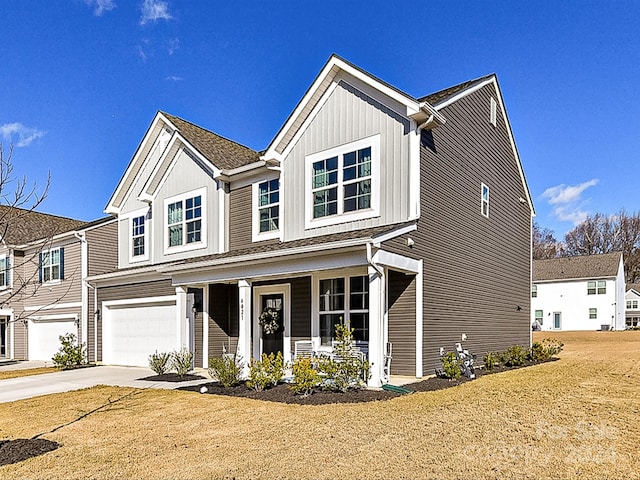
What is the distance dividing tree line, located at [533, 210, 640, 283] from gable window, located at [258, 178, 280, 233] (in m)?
53.7

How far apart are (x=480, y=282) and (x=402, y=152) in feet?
17.6

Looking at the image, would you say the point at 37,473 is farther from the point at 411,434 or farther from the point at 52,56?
the point at 52,56

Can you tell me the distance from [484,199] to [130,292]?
41.1 ft

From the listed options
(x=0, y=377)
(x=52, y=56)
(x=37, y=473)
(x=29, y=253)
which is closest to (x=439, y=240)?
(x=37, y=473)

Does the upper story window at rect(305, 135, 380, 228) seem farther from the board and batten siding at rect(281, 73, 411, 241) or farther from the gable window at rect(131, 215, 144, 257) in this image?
the gable window at rect(131, 215, 144, 257)

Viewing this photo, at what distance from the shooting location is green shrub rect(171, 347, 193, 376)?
1341cm

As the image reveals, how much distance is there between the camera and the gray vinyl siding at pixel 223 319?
15.5 meters

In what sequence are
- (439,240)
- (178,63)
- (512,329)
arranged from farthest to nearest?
(178,63)
(512,329)
(439,240)

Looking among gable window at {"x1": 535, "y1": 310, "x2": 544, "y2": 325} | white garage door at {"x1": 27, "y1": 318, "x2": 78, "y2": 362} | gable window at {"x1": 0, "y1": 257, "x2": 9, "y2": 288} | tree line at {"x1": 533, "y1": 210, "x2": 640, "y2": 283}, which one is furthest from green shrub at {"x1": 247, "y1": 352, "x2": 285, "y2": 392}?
tree line at {"x1": 533, "y1": 210, "x2": 640, "y2": 283}

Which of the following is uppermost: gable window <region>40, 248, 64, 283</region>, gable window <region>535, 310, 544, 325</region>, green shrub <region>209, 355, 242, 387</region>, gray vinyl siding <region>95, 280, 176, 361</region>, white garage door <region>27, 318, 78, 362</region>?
gable window <region>40, 248, 64, 283</region>

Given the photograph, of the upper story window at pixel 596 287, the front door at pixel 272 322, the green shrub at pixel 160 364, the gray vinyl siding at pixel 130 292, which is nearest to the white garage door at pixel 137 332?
the gray vinyl siding at pixel 130 292

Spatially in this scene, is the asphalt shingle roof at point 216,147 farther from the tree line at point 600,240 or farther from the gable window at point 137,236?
the tree line at point 600,240

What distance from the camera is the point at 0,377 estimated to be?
1593 cm

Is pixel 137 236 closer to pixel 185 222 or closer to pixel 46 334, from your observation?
pixel 185 222
